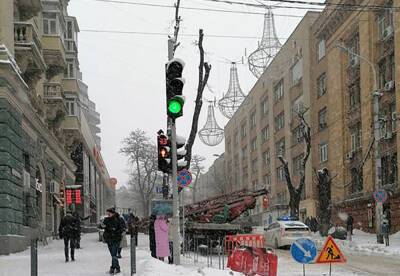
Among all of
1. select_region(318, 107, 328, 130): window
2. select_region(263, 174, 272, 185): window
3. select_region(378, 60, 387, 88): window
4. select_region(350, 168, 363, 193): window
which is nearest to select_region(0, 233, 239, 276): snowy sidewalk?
select_region(378, 60, 387, 88): window

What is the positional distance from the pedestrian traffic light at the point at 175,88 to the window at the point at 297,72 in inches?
1786

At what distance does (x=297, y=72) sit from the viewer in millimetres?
59844

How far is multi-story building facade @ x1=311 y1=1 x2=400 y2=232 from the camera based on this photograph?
3703cm

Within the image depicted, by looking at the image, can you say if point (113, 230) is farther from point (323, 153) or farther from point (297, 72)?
point (297, 72)

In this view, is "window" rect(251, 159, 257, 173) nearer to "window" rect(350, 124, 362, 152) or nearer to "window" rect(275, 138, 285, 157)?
"window" rect(275, 138, 285, 157)

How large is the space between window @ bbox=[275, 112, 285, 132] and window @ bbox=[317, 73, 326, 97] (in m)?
13.6

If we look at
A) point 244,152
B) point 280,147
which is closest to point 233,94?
point 280,147

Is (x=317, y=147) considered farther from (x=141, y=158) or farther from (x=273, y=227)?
(x=273, y=227)

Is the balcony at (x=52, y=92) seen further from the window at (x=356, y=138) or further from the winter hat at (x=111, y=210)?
the winter hat at (x=111, y=210)

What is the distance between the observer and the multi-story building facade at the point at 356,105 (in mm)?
37031

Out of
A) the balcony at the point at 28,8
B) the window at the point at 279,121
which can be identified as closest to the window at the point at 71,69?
the balcony at the point at 28,8

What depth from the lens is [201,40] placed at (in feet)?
92.1

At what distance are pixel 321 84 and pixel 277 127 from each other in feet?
57.0

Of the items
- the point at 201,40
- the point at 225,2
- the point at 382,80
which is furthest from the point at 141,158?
the point at 225,2
